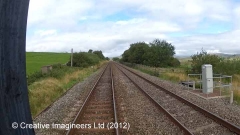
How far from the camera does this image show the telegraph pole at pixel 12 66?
2027mm

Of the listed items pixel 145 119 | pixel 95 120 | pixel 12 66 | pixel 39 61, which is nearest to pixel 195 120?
pixel 145 119

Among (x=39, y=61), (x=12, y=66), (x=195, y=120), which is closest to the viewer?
(x=12, y=66)

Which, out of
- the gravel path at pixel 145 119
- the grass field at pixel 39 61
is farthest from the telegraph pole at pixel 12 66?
the grass field at pixel 39 61

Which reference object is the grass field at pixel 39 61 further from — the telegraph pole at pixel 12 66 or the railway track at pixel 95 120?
the telegraph pole at pixel 12 66

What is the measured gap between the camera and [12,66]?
6.79 ft

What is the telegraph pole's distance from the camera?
203 cm

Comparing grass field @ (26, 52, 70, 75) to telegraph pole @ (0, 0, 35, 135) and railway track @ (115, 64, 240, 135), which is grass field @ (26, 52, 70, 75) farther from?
telegraph pole @ (0, 0, 35, 135)

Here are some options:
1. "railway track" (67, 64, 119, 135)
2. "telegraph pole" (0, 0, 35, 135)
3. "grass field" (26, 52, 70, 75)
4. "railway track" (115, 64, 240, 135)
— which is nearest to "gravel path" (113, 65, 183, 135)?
"railway track" (115, 64, 240, 135)

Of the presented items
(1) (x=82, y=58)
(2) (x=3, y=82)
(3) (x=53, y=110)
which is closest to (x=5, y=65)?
(2) (x=3, y=82)

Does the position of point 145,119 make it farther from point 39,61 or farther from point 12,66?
point 39,61

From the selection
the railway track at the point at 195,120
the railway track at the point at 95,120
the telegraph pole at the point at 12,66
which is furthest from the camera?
the railway track at the point at 195,120

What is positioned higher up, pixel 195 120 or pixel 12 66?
pixel 12 66

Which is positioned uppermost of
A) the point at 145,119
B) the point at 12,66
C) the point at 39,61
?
the point at 39,61

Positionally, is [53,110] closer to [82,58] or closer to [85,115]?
[85,115]
